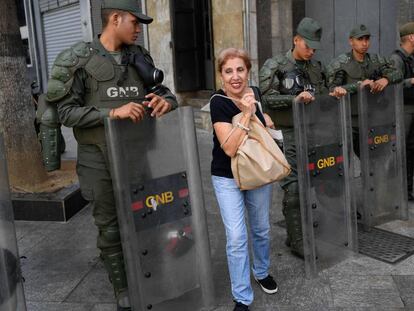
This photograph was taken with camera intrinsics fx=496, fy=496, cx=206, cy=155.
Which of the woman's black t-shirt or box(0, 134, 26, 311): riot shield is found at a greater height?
the woman's black t-shirt

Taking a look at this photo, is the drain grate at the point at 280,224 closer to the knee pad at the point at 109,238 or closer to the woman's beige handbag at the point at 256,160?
the woman's beige handbag at the point at 256,160

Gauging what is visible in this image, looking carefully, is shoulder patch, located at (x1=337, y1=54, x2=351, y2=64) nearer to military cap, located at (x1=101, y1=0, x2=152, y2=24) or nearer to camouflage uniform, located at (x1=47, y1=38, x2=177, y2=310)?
camouflage uniform, located at (x1=47, y1=38, x2=177, y2=310)

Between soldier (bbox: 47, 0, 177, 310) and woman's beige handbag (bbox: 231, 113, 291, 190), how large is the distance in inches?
20.8

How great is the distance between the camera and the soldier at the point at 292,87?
3887 mm

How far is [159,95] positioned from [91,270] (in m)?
1.70

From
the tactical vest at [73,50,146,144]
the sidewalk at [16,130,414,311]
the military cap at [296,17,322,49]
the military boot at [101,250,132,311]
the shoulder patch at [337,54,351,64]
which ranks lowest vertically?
the sidewalk at [16,130,414,311]

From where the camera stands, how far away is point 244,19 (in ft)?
30.2

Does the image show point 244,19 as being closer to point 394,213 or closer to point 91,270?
point 394,213

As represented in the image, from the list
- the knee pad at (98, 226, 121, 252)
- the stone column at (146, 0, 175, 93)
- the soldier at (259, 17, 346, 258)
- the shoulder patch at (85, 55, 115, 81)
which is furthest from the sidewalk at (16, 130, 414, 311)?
the stone column at (146, 0, 175, 93)

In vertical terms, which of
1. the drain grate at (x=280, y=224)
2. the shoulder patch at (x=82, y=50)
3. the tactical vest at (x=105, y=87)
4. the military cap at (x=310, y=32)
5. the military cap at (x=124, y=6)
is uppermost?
the military cap at (x=124, y=6)

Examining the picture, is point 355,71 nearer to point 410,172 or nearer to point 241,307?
point 410,172

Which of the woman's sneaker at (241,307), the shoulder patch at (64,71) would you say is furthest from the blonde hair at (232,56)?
the woman's sneaker at (241,307)

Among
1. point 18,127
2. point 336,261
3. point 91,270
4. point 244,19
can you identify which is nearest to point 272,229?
point 336,261

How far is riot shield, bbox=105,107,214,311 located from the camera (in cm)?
294
